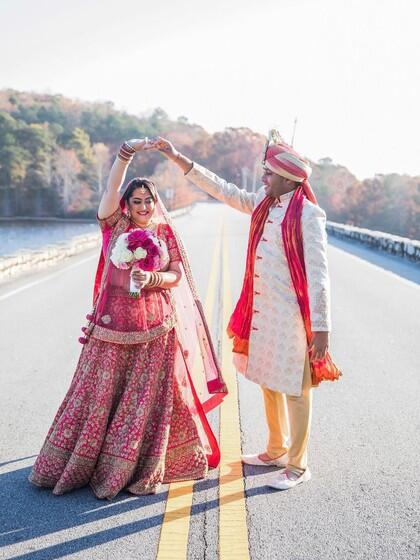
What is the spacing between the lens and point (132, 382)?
12.3ft

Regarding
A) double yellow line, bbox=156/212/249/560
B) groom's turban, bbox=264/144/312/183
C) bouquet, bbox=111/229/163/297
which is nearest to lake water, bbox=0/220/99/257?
double yellow line, bbox=156/212/249/560

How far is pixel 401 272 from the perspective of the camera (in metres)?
15.3

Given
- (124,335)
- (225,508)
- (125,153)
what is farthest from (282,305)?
(125,153)

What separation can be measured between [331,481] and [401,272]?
12054 mm

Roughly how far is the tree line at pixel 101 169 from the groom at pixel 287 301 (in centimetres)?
5842

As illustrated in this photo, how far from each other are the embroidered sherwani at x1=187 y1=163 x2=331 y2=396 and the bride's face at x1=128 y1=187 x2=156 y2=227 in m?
0.70

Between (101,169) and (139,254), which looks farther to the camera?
(101,169)

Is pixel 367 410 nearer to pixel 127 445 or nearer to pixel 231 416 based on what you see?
pixel 231 416

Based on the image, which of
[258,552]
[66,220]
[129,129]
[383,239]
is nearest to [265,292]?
[258,552]

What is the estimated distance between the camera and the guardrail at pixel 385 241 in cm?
1795

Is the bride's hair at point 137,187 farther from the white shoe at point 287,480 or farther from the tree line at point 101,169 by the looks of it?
the tree line at point 101,169

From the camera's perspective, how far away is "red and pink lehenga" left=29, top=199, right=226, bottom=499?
3.66 metres

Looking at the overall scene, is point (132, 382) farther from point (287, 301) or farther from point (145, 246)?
point (287, 301)

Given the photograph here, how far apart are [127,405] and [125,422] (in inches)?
3.7
